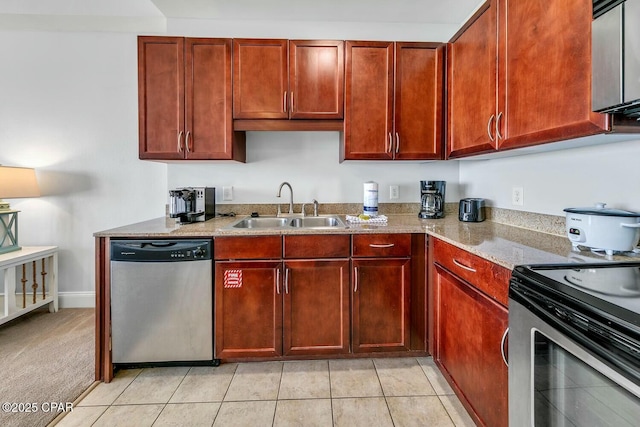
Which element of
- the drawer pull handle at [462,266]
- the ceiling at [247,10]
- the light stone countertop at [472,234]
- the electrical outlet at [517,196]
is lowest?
the drawer pull handle at [462,266]

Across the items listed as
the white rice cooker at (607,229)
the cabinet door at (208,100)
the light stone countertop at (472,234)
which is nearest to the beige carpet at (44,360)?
the light stone countertop at (472,234)

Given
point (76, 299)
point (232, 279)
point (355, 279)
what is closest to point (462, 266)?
point (355, 279)

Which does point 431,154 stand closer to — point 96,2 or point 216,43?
point 216,43

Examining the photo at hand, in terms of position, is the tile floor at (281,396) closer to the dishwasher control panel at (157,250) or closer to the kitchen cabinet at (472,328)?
the kitchen cabinet at (472,328)

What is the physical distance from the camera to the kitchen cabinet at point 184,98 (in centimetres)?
217

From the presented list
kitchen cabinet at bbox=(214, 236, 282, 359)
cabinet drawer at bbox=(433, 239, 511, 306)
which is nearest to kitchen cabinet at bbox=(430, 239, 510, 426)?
cabinet drawer at bbox=(433, 239, 511, 306)

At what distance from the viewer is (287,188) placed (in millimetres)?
2646

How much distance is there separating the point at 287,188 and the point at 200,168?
721 millimetres

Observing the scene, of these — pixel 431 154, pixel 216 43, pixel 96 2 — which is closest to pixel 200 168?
pixel 216 43

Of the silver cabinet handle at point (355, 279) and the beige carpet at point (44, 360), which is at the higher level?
the silver cabinet handle at point (355, 279)

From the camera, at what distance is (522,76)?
1451mm

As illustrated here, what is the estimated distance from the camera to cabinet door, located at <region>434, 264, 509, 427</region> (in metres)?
1.24

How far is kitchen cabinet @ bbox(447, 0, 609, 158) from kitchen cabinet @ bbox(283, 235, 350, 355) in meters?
1.02

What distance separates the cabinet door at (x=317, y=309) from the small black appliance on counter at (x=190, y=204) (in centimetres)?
85
